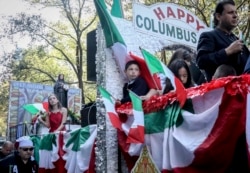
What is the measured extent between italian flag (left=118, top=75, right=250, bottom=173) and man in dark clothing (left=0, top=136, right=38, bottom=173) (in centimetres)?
260

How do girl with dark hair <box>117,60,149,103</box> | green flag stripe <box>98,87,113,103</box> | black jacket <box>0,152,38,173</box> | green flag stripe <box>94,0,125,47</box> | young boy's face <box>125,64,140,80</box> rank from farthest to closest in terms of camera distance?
black jacket <box>0,152,38,173</box> < green flag stripe <box>94,0,125,47</box> < young boy's face <box>125,64,140,80</box> < girl with dark hair <box>117,60,149,103</box> < green flag stripe <box>98,87,113,103</box>

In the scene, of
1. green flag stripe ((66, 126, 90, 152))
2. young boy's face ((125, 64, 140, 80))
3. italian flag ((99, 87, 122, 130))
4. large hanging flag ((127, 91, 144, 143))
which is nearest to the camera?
large hanging flag ((127, 91, 144, 143))

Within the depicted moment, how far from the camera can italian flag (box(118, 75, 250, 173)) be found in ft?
9.08

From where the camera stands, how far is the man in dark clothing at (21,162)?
219 inches

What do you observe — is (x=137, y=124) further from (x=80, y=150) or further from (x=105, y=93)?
(x=80, y=150)

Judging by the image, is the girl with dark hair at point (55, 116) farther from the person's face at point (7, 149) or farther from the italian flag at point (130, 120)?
the italian flag at point (130, 120)

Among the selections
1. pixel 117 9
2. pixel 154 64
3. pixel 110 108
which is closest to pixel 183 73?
pixel 154 64

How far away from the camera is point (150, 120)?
12.5 feet

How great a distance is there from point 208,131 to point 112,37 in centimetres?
224

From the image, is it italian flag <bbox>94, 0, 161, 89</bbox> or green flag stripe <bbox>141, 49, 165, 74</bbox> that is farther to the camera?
italian flag <bbox>94, 0, 161, 89</bbox>

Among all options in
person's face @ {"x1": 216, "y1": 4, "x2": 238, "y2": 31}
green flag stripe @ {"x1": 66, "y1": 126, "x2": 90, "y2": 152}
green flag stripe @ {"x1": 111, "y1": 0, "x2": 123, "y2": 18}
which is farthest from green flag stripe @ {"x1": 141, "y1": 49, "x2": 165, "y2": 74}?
green flag stripe @ {"x1": 66, "y1": 126, "x2": 90, "y2": 152}

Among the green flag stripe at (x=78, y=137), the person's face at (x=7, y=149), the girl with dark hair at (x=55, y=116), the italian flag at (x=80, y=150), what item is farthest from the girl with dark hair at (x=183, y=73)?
the person's face at (x=7, y=149)

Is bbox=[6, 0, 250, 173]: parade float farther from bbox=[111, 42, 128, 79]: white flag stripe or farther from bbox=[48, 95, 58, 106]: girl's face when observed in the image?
bbox=[48, 95, 58, 106]: girl's face

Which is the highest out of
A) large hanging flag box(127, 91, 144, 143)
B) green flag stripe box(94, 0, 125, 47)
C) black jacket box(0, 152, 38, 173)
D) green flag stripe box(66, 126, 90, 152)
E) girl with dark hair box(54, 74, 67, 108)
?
green flag stripe box(94, 0, 125, 47)
